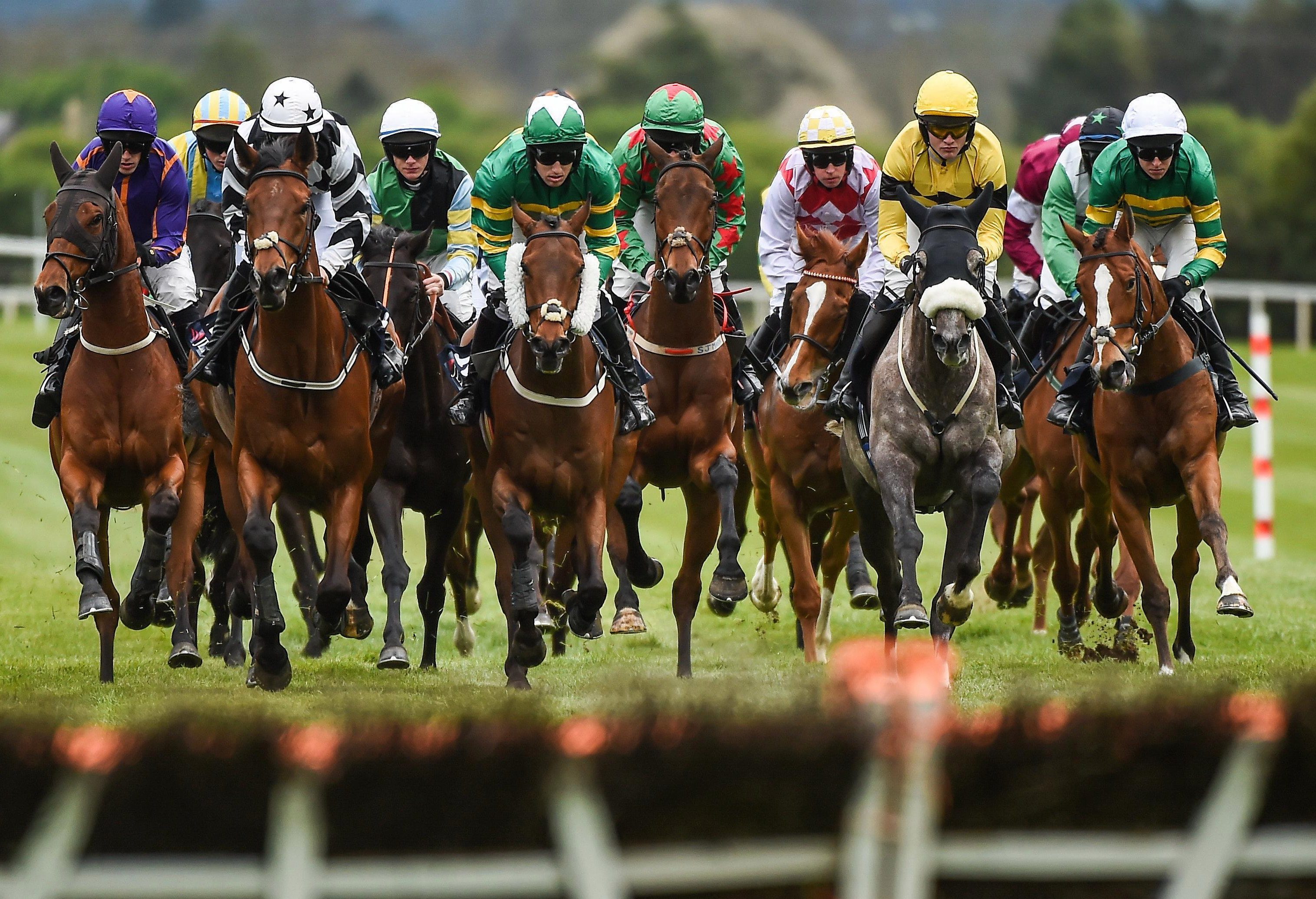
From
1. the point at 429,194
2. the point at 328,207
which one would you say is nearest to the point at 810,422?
the point at 429,194

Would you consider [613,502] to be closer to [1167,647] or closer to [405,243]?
[405,243]

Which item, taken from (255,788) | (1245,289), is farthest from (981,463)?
(1245,289)

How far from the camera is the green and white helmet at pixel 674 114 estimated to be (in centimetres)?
908

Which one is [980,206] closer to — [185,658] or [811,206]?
[811,206]

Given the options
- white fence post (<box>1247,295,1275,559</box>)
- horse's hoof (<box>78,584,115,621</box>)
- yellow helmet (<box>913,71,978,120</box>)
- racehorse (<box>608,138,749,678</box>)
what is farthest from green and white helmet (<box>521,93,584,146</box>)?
white fence post (<box>1247,295,1275,559</box>)

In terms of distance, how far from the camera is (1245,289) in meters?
23.3

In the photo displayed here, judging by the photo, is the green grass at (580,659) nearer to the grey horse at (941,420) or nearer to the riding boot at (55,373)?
the grey horse at (941,420)

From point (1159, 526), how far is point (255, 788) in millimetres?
13804

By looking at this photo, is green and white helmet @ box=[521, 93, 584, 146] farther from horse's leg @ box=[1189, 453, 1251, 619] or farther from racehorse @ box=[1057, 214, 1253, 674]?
horse's leg @ box=[1189, 453, 1251, 619]

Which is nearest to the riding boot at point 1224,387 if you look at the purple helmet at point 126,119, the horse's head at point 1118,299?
the horse's head at point 1118,299

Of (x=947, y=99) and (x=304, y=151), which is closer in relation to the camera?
(x=304, y=151)

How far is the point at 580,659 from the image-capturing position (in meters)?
9.14

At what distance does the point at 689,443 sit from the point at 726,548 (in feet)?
1.82

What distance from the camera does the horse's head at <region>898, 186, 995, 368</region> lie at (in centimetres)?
731
